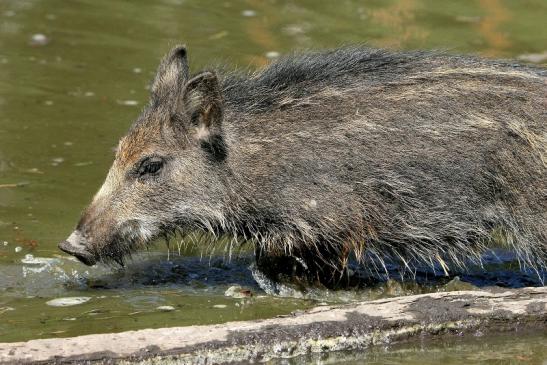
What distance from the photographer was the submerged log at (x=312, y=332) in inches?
225

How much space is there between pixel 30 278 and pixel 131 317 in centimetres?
110

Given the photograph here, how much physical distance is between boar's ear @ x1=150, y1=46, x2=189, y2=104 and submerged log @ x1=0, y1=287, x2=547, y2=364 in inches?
86.0

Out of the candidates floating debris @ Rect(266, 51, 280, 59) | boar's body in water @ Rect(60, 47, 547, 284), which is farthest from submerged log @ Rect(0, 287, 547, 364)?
floating debris @ Rect(266, 51, 280, 59)

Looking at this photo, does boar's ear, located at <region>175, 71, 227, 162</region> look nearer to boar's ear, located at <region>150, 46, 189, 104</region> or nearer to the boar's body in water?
the boar's body in water

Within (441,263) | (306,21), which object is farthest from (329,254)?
(306,21)

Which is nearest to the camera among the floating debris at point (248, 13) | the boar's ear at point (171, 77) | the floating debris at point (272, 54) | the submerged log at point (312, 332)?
the submerged log at point (312, 332)

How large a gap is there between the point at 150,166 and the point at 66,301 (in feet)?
3.51

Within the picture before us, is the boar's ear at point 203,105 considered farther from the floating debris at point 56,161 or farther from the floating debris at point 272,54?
the floating debris at point 272,54

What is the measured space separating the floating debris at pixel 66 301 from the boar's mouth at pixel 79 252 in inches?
9.8

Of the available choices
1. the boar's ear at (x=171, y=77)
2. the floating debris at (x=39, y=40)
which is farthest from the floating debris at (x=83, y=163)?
the floating debris at (x=39, y=40)

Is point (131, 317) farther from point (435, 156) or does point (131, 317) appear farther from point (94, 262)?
point (435, 156)

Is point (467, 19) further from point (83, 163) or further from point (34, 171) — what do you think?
point (34, 171)

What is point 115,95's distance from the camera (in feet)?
37.9

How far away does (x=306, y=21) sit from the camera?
1407cm
